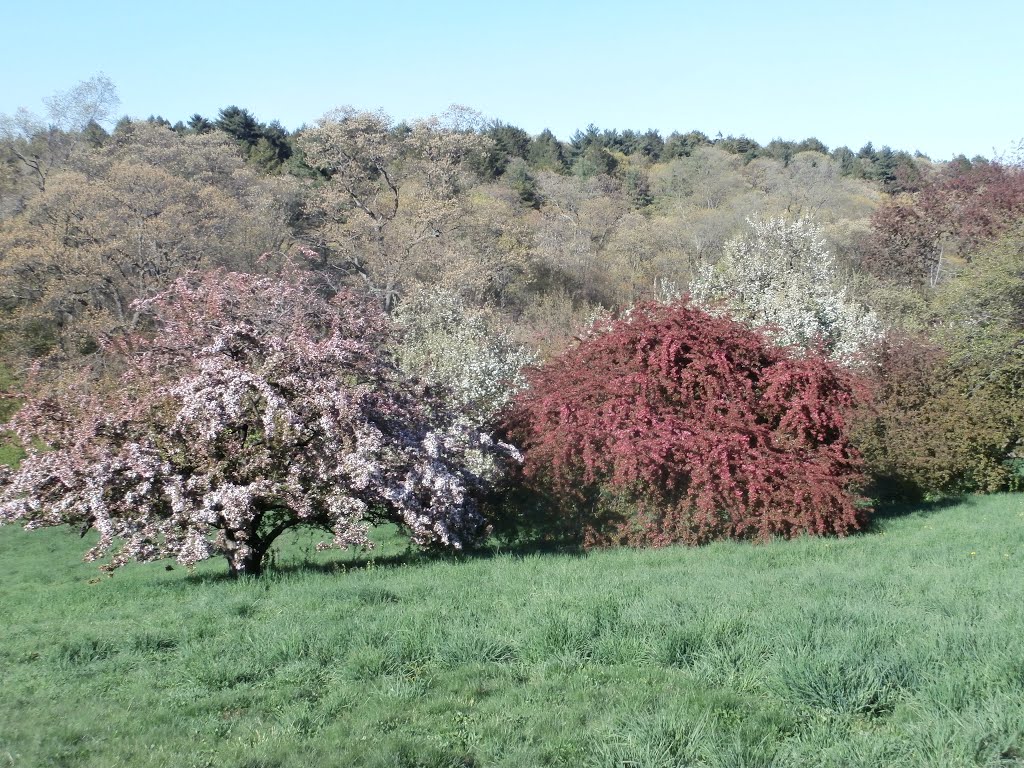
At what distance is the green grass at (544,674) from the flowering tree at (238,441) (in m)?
1.60

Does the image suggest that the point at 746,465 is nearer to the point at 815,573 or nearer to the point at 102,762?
the point at 815,573

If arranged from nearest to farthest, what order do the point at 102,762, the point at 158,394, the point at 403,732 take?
the point at 102,762, the point at 403,732, the point at 158,394

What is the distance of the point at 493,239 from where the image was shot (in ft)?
141

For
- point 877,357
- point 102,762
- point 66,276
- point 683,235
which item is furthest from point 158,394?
point 683,235

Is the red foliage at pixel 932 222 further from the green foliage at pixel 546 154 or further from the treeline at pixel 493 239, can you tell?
the green foliage at pixel 546 154

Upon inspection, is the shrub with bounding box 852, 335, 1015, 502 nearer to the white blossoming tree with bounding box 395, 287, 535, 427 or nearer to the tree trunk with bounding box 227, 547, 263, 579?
the white blossoming tree with bounding box 395, 287, 535, 427

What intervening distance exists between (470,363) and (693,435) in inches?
281

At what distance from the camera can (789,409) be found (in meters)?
13.2

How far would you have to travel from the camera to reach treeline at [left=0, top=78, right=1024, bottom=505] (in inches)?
732

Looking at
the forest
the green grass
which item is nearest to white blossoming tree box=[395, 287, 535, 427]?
the forest

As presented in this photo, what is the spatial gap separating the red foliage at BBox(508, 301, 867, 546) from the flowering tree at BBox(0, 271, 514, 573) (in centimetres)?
176

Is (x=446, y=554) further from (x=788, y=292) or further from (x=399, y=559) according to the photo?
(x=788, y=292)

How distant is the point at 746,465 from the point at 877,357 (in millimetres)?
8007

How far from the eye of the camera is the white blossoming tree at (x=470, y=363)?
58.1ft
